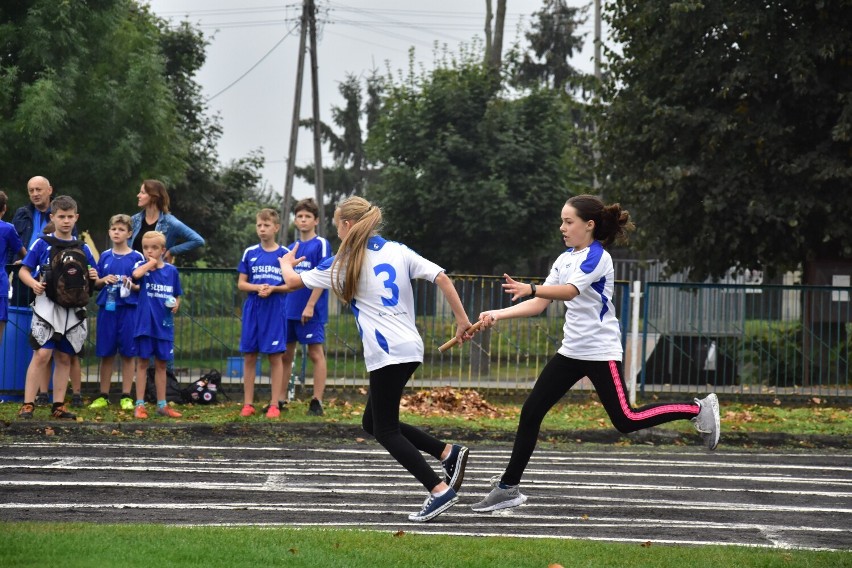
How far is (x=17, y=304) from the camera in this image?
15141mm

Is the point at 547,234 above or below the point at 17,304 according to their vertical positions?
above

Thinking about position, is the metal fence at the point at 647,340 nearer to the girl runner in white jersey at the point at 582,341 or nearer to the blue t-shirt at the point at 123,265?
the blue t-shirt at the point at 123,265

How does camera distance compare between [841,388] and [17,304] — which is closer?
[17,304]

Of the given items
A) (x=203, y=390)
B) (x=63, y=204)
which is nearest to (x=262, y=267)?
(x=63, y=204)

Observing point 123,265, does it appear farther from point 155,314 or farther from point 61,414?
point 61,414

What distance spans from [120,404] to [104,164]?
13123 mm

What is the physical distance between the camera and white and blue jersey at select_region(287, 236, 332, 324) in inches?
531

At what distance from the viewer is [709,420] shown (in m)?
9.02

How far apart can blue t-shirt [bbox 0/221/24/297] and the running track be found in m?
1.95

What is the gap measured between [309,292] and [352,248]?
20.2ft

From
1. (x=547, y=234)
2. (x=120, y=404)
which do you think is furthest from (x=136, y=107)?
(x=120, y=404)

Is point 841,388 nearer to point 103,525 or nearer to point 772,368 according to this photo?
point 772,368

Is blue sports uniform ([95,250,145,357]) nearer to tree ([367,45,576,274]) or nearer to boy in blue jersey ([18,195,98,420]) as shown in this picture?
boy in blue jersey ([18,195,98,420])

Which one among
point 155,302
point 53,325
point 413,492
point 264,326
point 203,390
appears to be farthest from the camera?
point 203,390
